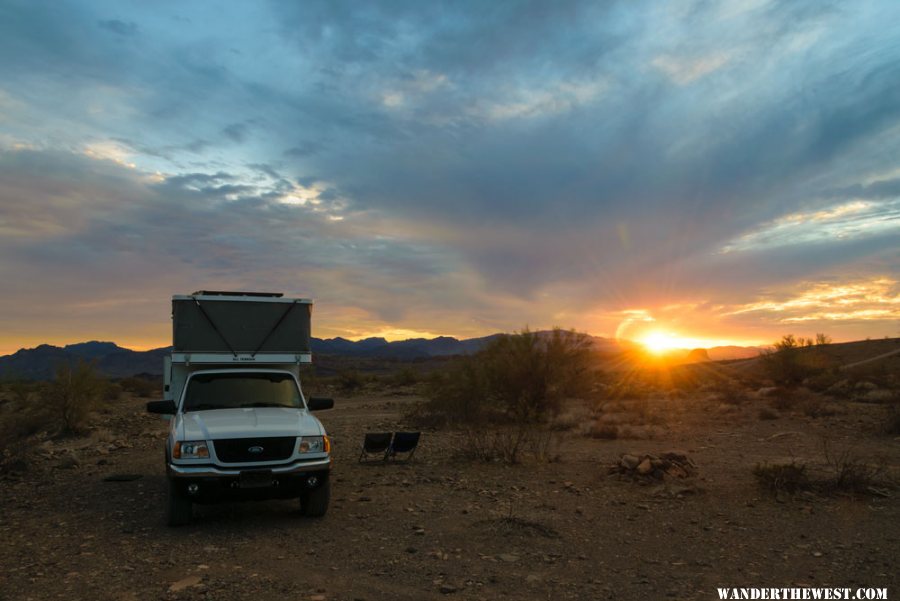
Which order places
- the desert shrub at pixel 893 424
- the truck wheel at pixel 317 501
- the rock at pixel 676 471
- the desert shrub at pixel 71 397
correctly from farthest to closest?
1. the desert shrub at pixel 71 397
2. the desert shrub at pixel 893 424
3. the rock at pixel 676 471
4. the truck wheel at pixel 317 501

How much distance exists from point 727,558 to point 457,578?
114 inches

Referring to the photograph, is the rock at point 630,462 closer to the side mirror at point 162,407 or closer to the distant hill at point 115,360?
the side mirror at point 162,407

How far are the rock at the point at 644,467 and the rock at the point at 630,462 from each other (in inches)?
6.4

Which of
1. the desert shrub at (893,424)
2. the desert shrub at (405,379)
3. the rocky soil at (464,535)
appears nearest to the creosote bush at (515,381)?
the rocky soil at (464,535)

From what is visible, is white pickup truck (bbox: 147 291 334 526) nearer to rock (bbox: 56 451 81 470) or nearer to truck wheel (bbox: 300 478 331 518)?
truck wheel (bbox: 300 478 331 518)

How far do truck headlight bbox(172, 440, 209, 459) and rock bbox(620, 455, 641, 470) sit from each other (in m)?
6.88

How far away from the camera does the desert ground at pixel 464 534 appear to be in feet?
19.3

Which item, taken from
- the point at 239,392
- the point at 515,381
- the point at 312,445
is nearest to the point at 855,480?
the point at 312,445

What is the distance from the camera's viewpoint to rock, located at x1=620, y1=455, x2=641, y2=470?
428 inches

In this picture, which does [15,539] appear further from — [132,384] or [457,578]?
[132,384]

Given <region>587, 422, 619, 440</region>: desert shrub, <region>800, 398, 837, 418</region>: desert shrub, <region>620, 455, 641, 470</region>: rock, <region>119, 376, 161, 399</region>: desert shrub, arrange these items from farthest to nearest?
<region>119, 376, 161, 399</region>: desert shrub, <region>800, 398, 837, 418</region>: desert shrub, <region>587, 422, 619, 440</region>: desert shrub, <region>620, 455, 641, 470</region>: rock

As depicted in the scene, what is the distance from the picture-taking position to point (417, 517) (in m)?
8.55

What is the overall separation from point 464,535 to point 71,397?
58.0 feet

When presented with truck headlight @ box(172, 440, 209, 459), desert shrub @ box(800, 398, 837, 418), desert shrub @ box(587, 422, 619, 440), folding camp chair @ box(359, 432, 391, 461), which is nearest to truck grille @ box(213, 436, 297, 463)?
truck headlight @ box(172, 440, 209, 459)
